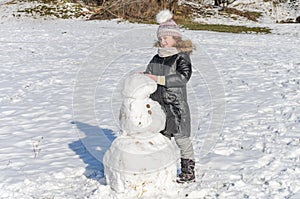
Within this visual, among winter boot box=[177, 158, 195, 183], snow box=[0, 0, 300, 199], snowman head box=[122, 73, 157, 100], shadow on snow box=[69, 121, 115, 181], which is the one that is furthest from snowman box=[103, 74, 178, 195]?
shadow on snow box=[69, 121, 115, 181]

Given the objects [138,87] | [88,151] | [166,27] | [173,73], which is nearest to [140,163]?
[138,87]

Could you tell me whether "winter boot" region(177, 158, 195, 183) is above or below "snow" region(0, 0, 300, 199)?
above

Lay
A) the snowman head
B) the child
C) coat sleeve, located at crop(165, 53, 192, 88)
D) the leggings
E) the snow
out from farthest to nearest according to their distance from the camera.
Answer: the snow < the leggings < the child < coat sleeve, located at crop(165, 53, 192, 88) < the snowman head

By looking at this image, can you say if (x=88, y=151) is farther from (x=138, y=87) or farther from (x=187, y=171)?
(x=138, y=87)

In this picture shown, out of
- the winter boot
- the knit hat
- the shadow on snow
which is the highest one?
the knit hat

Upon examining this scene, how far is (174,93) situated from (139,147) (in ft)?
2.42

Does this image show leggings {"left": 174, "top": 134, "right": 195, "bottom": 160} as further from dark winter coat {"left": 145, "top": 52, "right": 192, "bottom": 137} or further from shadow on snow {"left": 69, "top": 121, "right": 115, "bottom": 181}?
shadow on snow {"left": 69, "top": 121, "right": 115, "bottom": 181}

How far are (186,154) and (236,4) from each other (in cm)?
4417

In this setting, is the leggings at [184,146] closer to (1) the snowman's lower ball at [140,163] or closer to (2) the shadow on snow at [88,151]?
(1) the snowman's lower ball at [140,163]

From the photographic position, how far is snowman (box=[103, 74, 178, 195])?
173 inches

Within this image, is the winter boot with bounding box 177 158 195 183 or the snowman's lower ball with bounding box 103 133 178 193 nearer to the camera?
the snowman's lower ball with bounding box 103 133 178 193

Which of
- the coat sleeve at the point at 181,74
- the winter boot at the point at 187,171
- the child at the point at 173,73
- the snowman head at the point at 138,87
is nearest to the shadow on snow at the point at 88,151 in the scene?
the winter boot at the point at 187,171

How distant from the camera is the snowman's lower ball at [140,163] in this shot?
4406 mm

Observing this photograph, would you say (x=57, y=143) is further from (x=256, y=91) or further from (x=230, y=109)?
(x=256, y=91)
